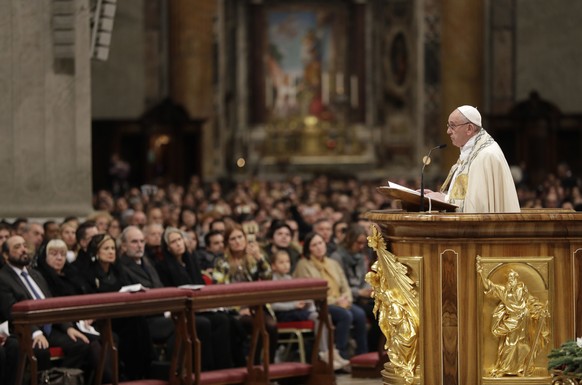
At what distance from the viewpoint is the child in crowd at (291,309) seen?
13259 millimetres

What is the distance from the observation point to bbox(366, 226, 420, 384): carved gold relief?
7961 mm

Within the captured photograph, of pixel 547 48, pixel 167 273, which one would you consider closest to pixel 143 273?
pixel 167 273

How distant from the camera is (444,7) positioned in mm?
34281

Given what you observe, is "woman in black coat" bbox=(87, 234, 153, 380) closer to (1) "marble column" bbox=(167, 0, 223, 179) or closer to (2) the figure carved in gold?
(2) the figure carved in gold

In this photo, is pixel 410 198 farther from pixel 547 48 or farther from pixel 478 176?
pixel 547 48

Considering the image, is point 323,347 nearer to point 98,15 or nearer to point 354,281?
point 354,281

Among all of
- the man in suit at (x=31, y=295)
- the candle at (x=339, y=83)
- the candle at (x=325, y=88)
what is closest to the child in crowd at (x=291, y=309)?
the man in suit at (x=31, y=295)

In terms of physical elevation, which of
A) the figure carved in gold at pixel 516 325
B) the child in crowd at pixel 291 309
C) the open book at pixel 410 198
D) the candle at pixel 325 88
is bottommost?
the child in crowd at pixel 291 309

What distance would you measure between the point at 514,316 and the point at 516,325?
0.05m

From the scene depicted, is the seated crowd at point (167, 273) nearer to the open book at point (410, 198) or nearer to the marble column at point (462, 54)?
the open book at point (410, 198)

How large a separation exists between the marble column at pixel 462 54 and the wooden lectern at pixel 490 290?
2638 cm

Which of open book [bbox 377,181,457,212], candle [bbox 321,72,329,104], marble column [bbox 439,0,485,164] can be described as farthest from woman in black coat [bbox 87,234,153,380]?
candle [bbox 321,72,329,104]

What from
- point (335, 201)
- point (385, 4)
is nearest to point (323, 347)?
point (335, 201)

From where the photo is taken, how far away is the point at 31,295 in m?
10.9
